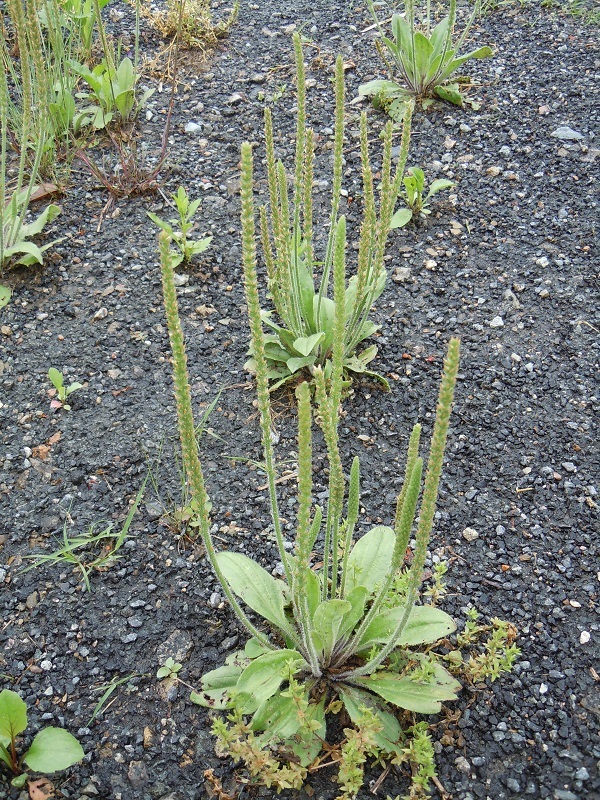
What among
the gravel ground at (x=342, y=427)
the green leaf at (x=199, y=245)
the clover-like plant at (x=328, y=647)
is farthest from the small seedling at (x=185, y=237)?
the clover-like plant at (x=328, y=647)

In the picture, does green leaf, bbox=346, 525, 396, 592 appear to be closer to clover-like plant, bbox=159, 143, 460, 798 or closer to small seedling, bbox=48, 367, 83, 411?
clover-like plant, bbox=159, 143, 460, 798

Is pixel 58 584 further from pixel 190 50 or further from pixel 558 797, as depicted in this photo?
pixel 190 50

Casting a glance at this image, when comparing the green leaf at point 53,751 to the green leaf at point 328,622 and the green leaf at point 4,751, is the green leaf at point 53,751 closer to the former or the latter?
the green leaf at point 4,751

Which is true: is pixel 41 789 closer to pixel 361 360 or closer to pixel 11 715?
pixel 11 715

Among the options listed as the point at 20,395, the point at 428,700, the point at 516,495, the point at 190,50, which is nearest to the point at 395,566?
the point at 428,700

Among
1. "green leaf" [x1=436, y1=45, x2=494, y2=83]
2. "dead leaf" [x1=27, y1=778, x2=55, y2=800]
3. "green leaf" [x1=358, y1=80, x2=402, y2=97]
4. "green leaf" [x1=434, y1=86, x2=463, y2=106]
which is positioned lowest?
"dead leaf" [x1=27, y1=778, x2=55, y2=800]

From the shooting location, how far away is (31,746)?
6.88 feet

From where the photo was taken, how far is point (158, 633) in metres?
2.46

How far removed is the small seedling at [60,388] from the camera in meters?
3.17

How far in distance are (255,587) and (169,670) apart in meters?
0.38

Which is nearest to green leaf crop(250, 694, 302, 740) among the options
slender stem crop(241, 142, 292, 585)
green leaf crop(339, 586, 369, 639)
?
green leaf crop(339, 586, 369, 639)

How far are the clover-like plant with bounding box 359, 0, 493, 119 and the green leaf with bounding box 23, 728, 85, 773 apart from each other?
12.4ft

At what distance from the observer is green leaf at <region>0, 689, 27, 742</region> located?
2.03m

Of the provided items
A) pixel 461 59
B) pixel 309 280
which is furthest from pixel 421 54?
pixel 309 280
